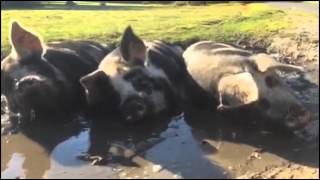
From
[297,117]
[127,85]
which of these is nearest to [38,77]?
[127,85]

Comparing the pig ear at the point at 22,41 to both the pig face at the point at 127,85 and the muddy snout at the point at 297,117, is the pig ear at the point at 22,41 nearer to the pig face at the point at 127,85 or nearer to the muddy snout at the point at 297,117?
the pig face at the point at 127,85

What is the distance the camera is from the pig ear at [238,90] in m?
3.64

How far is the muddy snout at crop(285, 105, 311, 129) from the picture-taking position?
12.1ft

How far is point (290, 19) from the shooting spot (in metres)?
5.01

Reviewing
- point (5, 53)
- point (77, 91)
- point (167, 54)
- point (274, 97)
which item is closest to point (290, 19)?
point (167, 54)

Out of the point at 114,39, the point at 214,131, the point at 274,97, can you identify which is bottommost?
the point at 214,131

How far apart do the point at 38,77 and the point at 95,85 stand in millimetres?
322

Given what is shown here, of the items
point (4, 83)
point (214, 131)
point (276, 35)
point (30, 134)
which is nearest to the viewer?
point (4, 83)

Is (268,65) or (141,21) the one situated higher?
(141,21)

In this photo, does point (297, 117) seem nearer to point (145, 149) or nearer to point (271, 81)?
point (271, 81)

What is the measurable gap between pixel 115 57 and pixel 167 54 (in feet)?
1.82

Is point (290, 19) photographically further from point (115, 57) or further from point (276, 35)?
point (115, 57)

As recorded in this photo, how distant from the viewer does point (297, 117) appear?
3.74 meters

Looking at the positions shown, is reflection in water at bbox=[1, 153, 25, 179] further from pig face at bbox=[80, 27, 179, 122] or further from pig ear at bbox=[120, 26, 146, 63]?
pig ear at bbox=[120, 26, 146, 63]
